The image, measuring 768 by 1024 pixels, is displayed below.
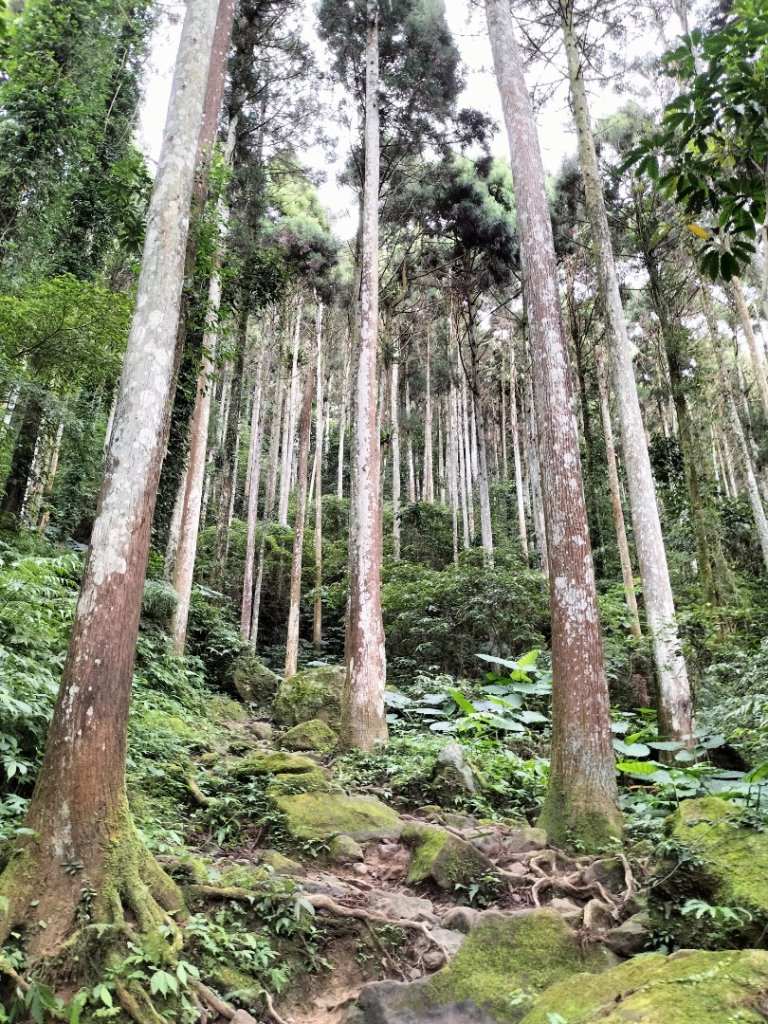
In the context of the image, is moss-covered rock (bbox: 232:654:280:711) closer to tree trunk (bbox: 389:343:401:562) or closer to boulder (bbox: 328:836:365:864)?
boulder (bbox: 328:836:365:864)

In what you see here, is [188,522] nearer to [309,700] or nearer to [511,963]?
[309,700]

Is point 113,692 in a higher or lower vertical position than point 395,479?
lower

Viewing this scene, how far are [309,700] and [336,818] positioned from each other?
4510 millimetres

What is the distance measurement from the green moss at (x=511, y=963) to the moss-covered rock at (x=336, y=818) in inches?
62.6

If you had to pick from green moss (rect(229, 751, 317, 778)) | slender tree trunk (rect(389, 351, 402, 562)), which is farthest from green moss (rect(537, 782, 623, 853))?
slender tree trunk (rect(389, 351, 402, 562))

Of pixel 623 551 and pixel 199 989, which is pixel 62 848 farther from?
pixel 623 551

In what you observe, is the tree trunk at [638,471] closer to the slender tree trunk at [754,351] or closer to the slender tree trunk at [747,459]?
the slender tree trunk at [754,351]

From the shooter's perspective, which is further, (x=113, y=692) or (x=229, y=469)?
(x=229, y=469)

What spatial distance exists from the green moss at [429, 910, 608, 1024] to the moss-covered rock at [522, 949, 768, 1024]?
0.51 m

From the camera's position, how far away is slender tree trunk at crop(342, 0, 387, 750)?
7715mm

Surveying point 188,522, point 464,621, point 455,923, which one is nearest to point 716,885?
point 455,923

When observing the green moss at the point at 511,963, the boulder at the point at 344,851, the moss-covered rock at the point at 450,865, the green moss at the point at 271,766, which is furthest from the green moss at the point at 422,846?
the green moss at the point at 271,766

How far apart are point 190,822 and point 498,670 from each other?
8.12 meters

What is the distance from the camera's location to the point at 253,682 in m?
11.7
